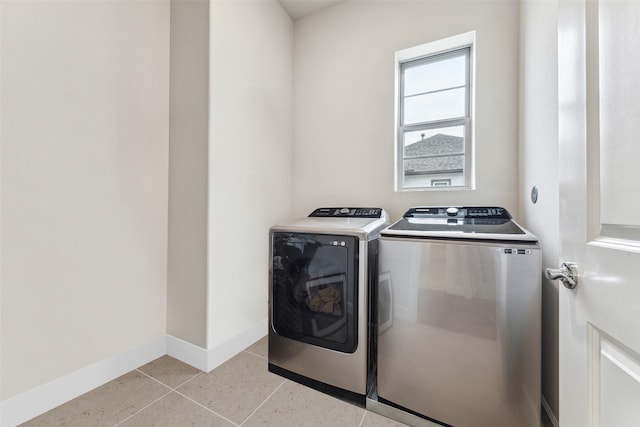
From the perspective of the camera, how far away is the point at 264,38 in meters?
2.11

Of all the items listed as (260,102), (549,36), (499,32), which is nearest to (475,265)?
(549,36)

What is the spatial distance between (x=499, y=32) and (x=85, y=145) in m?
2.71

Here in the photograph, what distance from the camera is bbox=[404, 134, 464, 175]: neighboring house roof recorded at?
2.00 m

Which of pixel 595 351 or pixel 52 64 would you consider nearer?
pixel 595 351

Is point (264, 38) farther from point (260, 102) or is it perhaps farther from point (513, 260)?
point (513, 260)

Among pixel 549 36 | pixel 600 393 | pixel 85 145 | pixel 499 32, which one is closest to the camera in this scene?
pixel 600 393

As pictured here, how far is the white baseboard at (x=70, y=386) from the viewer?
3.74ft

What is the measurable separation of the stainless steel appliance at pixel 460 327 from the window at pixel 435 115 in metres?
0.83

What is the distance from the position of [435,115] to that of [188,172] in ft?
6.47

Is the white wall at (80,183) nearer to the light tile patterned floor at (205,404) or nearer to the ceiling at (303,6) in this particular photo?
the light tile patterned floor at (205,404)

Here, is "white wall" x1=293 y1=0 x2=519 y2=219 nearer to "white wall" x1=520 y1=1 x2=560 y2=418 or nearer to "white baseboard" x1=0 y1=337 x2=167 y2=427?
"white wall" x1=520 y1=1 x2=560 y2=418

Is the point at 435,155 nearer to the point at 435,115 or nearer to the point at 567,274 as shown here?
the point at 435,115

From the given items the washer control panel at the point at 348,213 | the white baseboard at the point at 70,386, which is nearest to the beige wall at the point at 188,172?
the white baseboard at the point at 70,386

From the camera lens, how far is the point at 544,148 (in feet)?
4.11
